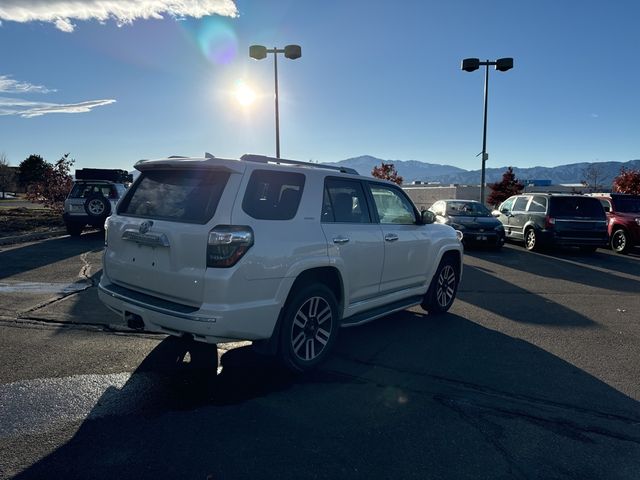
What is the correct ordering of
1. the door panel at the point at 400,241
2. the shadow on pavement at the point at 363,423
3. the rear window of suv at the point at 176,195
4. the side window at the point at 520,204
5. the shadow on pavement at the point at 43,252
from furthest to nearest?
the side window at the point at 520,204 < the shadow on pavement at the point at 43,252 < the door panel at the point at 400,241 < the rear window of suv at the point at 176,195 < the shadow on pavement at the point at 363,423

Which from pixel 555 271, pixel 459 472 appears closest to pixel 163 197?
pixel 459 472

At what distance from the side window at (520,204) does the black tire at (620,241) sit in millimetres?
2744

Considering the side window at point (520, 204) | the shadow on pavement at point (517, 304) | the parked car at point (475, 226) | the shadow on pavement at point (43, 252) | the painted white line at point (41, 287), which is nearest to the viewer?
the shadow on pavement at point (517, 304)

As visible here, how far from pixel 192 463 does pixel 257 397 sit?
3.06 ft

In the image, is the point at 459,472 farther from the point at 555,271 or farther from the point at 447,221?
the point at 447,221

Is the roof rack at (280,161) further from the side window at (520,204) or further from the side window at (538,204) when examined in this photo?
the side window at (520,204)

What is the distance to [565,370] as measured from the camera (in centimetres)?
430

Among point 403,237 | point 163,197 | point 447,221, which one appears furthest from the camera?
point 447,221

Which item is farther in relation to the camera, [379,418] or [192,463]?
[379,418]

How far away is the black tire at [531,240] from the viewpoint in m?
13.5

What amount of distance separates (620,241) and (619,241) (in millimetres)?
47

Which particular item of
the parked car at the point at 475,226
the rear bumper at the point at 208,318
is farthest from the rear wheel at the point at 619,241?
the rear bumper at the point at 208,318

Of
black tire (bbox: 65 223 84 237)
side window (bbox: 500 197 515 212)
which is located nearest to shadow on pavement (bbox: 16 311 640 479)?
black tire (bbox: 65 223 84 237)

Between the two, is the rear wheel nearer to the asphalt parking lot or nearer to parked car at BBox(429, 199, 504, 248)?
parked car at BBox(429, 199, 504, 248)
